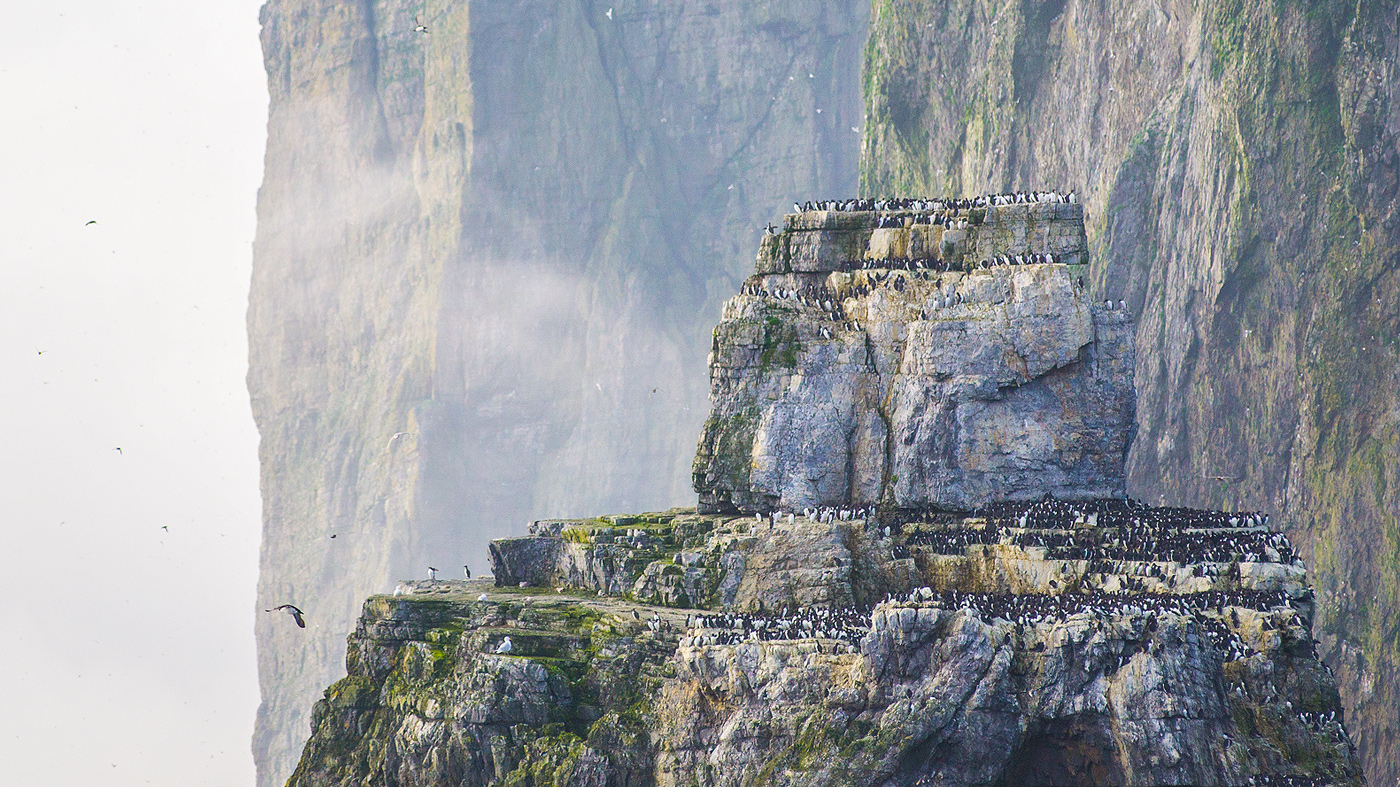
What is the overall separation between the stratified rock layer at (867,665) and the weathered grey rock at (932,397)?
115 inches

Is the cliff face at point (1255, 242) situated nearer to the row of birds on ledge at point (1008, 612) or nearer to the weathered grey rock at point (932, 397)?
the weathered grey rock at point (932, 397)

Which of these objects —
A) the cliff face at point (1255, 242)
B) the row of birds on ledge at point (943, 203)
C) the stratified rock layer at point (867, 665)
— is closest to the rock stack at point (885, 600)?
the stratified rock layer at point (867, 665)

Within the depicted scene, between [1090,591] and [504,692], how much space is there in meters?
24.2

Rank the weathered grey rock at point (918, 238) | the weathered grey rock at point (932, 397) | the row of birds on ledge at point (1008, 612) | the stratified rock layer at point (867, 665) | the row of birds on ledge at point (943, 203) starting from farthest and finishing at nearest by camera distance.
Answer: the row of birds on ledge at point (943, 203)
the weathered grey rock at point (918, 238)
the weathered grey rock at point (932, 397)
the row of birds on ledge at point (1008, 612)
the stratified rock layer at point (867, 665)

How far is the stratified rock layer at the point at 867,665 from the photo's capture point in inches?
2499

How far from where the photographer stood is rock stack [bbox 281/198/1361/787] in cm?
6400

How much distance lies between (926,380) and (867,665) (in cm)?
1954

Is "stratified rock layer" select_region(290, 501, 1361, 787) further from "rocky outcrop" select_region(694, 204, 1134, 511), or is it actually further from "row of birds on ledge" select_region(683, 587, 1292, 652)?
"rocky outcrop" select_region(694, 204, 1134, 511)

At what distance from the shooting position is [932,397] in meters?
81.6

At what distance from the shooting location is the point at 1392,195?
340ft

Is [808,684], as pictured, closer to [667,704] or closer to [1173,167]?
[667,704]

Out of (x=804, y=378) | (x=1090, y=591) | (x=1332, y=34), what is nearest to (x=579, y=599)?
(x=804, y=378)

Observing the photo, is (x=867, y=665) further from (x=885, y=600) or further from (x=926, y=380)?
(x=926, y=380)

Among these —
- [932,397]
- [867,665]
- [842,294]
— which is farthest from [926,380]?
[867,665]
